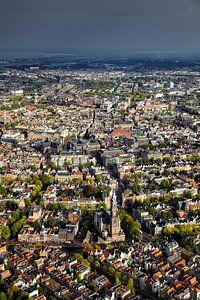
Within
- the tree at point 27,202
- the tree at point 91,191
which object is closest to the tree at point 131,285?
the tree at point 91,191

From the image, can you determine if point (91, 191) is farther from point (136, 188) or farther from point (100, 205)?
point (136, 188)

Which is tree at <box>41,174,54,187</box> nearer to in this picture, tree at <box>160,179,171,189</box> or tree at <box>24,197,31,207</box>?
tree at <box>24,197,31,207</box>

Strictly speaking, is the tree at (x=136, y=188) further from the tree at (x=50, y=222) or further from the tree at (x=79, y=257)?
the tree at (x=79, y=257)

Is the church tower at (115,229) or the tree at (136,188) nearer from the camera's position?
the church tower at (115,229)

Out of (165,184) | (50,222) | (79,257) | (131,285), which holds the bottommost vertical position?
(131,285)

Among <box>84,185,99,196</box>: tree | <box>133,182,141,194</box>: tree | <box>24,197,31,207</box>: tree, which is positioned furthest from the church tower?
<box>24,197,31,207</box>: tree

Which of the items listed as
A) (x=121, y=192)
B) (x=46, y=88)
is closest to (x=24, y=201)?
(x=121, y=192)

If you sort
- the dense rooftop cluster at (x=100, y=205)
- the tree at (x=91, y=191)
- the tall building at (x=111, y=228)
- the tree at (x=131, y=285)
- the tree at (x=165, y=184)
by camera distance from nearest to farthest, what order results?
1. the tree at (x=131, y=285)
2. the dense rooftop cluster at (x=100, y=205)
3. the tall building at (x=111, y=228)
4. the tree at (x=91, y=191)
5. the tree at (x=165, y=184)

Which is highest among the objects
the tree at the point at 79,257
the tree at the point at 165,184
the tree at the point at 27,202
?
the tree at the point at 165,184

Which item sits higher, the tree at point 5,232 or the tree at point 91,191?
the tree at point 91,191

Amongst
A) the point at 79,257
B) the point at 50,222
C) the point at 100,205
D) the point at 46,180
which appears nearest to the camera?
the point at 79,257

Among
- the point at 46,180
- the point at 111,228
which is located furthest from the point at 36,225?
the point at 46,180
